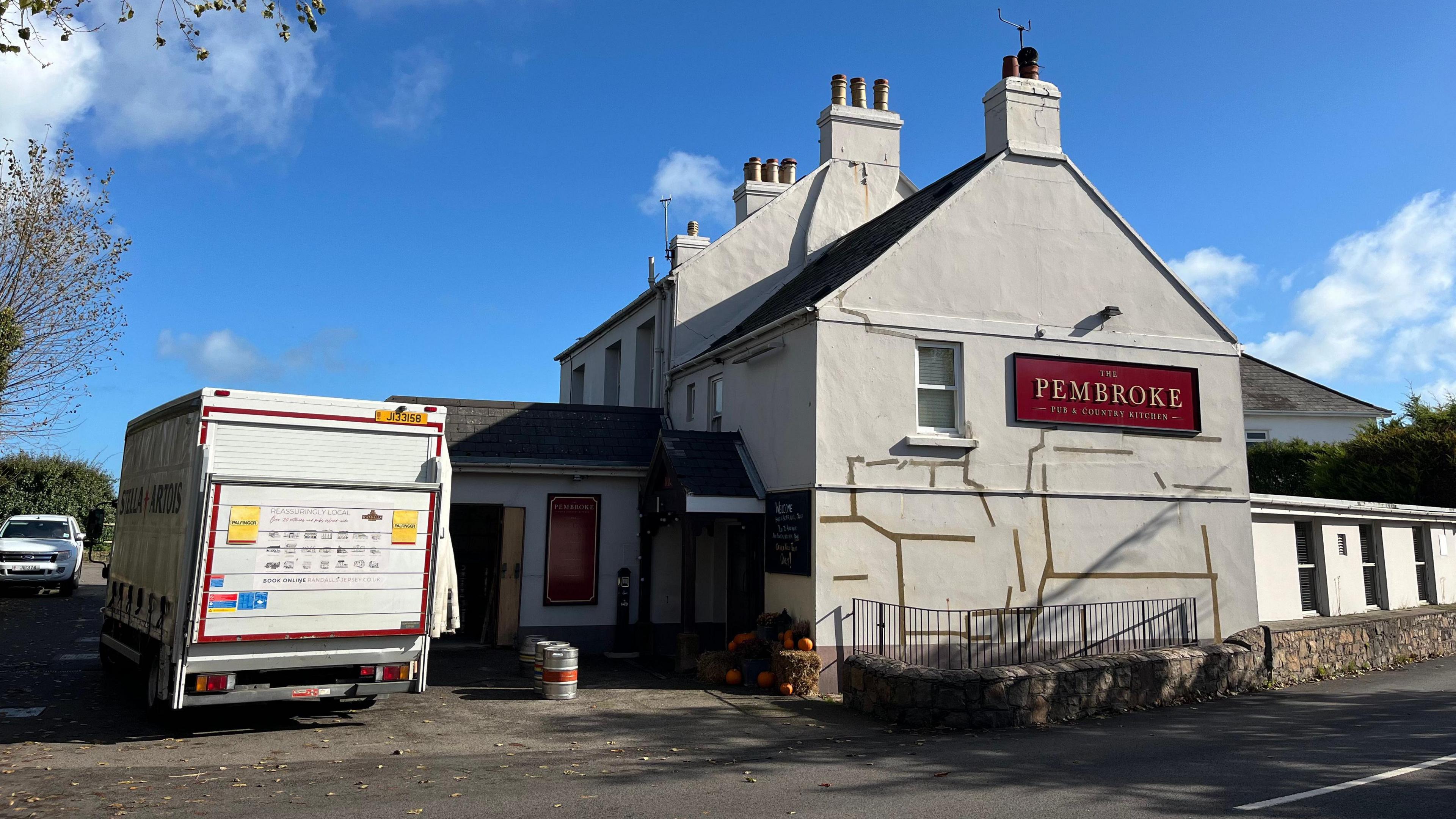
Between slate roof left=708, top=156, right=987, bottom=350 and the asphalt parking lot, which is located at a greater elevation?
slate roof left=708, top=156, right=987, bottom=350

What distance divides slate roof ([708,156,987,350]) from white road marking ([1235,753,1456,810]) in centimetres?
802

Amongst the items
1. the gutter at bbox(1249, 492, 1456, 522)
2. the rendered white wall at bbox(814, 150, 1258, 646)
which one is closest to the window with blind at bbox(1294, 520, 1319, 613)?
the gutter at bbox(1249, 492, 1456, 522)

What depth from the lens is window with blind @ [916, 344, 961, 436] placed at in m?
14.1

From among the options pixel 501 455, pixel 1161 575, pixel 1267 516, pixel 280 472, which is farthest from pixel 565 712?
pixel 1267 516

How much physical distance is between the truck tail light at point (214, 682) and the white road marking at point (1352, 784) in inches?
341

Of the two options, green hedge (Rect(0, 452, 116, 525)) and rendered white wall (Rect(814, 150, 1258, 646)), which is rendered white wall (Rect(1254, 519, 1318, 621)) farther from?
green hedge (Rect(0, 452, 116, 525))

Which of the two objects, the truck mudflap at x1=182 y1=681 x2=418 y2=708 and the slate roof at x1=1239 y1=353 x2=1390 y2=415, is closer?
the truck mudflap at x1=182 y1=681 x2=418 y2=708

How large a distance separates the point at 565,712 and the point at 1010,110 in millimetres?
11107

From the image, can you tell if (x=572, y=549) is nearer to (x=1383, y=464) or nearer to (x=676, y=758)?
(x=676, y=758)

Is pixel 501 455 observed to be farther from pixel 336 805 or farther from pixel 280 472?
pixel 336 805

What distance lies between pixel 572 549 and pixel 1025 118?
10.2m

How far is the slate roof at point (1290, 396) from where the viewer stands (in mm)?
33281

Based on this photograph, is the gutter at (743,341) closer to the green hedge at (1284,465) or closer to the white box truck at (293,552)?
the white box truck at (293,552)

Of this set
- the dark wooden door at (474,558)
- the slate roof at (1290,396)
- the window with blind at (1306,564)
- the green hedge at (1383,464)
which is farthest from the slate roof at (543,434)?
the slate roof at (1290,396)
